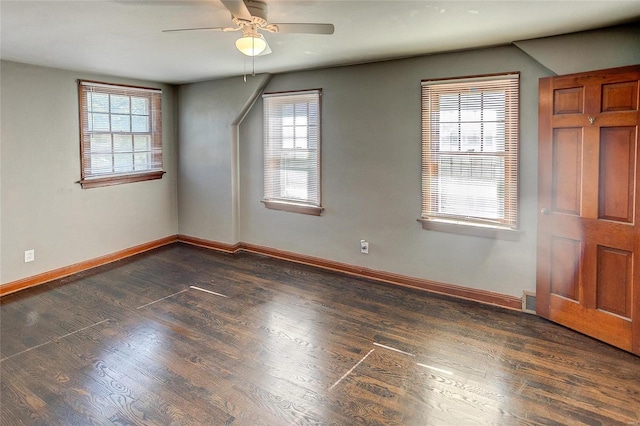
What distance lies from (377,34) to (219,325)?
2.62 metres

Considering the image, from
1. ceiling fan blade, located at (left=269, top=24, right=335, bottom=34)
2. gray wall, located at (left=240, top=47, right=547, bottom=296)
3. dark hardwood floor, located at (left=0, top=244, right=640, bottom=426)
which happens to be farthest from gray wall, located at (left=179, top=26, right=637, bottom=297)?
ceiling fan blade, located at (left=269, top=24, right=335, bottom=34)

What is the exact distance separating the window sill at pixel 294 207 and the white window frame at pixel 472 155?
4.27ft

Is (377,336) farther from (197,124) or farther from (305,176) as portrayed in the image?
(197,124)

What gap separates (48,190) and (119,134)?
1117 mm

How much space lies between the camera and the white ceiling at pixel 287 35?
2.52 metres

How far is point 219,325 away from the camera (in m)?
3.36

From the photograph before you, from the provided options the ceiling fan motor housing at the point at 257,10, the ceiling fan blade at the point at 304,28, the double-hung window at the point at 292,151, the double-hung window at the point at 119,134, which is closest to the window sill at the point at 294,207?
the double-hung window at the point at 292,151

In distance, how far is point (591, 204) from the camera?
305 cm

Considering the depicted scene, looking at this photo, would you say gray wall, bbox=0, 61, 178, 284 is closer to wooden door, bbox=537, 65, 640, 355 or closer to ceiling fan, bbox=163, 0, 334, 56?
ceiling fan, bbox=163, 0, 334, 56

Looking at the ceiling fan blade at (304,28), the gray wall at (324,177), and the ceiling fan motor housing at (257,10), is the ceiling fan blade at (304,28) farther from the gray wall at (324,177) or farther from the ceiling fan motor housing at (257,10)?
the gray wall at (324,177)

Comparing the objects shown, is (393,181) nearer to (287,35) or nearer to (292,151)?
(292,151)

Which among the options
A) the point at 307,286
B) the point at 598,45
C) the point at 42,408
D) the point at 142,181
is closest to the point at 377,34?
the point at 598,45

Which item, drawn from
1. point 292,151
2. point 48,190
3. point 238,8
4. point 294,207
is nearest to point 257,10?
point 238,8

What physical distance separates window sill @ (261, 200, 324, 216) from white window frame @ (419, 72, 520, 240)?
1300 mm
